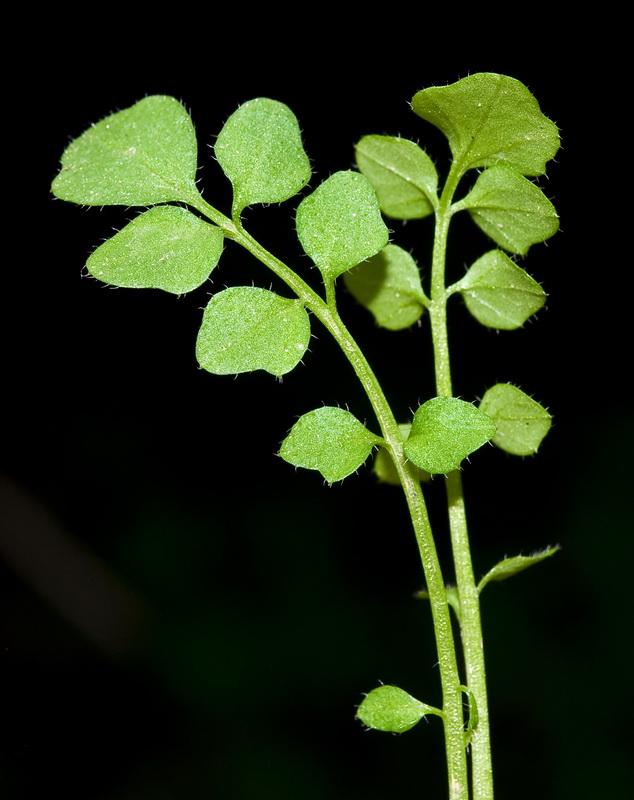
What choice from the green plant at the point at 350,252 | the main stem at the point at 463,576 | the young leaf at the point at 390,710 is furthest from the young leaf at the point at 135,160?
the young leaf at the point at 390,710

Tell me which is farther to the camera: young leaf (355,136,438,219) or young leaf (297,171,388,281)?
young leaf (355,136,438,219)

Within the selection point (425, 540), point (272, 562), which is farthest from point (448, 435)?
point (272, 562)

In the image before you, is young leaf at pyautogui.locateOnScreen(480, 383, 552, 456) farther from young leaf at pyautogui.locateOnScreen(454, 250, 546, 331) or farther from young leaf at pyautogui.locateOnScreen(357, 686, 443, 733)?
young leaf at pyautogui.locateOnScreen(357, 686, 443, 733)

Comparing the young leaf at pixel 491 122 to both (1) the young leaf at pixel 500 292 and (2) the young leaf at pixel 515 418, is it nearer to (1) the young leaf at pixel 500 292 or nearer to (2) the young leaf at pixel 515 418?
(1) the young leaf at pixel 500 292

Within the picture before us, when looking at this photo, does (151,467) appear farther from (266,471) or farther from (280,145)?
(280,145)

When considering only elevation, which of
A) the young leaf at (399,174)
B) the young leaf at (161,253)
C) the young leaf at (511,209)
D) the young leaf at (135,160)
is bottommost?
the young leaf at (161,253)

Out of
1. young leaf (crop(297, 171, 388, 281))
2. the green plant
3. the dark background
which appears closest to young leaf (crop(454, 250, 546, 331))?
the green plant
